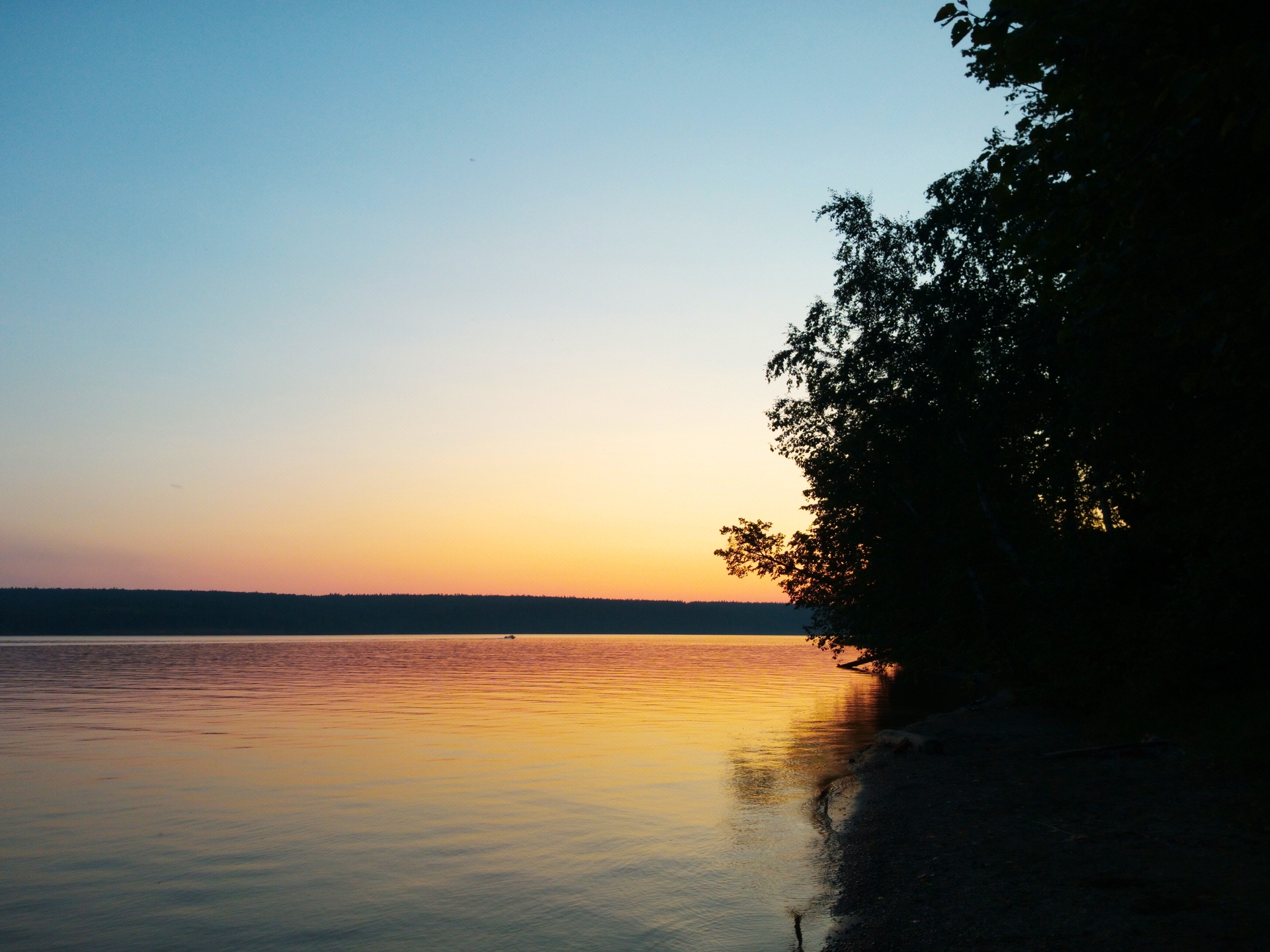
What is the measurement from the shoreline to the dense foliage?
597 cm

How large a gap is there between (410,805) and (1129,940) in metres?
15.9

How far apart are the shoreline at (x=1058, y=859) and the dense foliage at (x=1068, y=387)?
5.97m

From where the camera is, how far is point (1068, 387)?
80.3 feet

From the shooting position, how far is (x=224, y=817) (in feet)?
64.3

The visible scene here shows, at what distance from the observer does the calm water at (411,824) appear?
500 inches

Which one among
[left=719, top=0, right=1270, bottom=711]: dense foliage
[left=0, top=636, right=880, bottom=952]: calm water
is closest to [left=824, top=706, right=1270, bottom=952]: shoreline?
[left=0, top=636, right=880, bottom=952]: calm water

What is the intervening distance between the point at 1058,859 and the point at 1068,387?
50.7ft

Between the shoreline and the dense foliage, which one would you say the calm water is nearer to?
the shoreline

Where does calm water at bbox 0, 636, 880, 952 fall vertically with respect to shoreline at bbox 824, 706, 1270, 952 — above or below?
below

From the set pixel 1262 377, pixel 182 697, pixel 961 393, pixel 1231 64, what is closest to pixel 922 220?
pixel 961 393

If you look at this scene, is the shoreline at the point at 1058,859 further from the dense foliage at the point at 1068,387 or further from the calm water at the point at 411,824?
the dense foliage at the point at 1068,387

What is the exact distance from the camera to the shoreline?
32.0ft

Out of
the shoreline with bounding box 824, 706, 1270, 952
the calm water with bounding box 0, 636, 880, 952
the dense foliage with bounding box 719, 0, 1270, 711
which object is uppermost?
the dense foliage with bounding box 719, 0, 1270, 711

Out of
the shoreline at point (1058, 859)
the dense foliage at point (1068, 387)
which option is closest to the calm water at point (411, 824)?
the shoreline at point (1058, 859)
